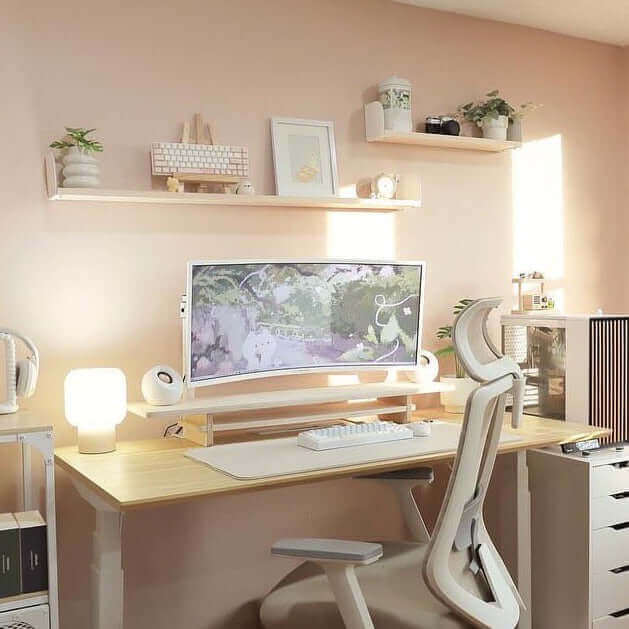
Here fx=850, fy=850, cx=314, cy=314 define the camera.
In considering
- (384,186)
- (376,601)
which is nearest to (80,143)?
(384,186)

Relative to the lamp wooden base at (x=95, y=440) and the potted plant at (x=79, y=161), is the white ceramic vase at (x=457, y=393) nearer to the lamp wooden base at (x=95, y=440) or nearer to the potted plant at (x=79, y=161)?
the lamp wooden base at (x=95, y=440)

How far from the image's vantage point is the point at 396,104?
3.20 metres

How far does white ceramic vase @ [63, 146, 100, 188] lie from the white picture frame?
686 millimetres

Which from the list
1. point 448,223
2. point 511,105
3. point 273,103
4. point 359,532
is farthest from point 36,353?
point 511,105

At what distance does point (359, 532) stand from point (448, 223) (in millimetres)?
1286

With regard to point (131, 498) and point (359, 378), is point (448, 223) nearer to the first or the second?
point (359, 378)

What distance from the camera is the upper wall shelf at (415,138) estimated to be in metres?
3.18

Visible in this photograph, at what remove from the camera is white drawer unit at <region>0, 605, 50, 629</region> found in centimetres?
218

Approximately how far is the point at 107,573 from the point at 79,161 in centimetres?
121

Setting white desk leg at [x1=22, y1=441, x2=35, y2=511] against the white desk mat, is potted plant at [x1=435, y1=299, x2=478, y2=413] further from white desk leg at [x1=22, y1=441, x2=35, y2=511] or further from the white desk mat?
white desk leg at [x1=22, y1=441, x2=35, y2=511]

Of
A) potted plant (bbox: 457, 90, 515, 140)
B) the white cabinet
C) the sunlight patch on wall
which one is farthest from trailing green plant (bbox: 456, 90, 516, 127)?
the white cabinet

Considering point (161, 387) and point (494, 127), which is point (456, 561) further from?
point (494, 127)

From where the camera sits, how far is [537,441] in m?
2.76

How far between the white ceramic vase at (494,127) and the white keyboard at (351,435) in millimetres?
1328
